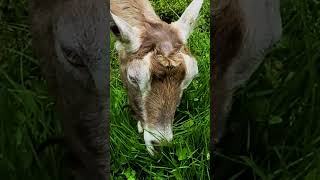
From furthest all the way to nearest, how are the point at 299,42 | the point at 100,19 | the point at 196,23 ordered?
the point at 196,23
the point at 299,42
the point at 100,19

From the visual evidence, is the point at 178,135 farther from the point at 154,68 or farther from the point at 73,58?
the point at 73,58

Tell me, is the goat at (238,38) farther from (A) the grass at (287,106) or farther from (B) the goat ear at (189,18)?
(B) the goat ear at (189,18)

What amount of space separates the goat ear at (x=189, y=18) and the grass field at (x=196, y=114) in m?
0.04

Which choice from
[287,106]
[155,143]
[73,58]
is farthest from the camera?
[155,143]

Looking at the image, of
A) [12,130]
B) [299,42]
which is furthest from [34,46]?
[299,42]

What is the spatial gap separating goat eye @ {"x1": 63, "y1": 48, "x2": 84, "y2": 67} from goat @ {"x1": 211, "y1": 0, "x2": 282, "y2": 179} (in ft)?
0.97

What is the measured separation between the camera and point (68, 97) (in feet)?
5.90

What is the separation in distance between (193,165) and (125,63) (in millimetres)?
318

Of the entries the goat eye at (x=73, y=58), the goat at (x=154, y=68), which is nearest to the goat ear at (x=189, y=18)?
the goat at (x=154, y=68)

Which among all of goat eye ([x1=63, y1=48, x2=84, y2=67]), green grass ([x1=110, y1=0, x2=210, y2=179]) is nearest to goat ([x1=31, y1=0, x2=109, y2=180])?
goat eye ([x1=63, y1=48, x2=84, y2=67])

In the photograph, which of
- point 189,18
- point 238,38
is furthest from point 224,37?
point 189,18

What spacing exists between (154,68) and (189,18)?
0.53 feet

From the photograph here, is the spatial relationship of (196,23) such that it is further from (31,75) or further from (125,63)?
(31,75)

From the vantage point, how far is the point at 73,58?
1.77 metres
